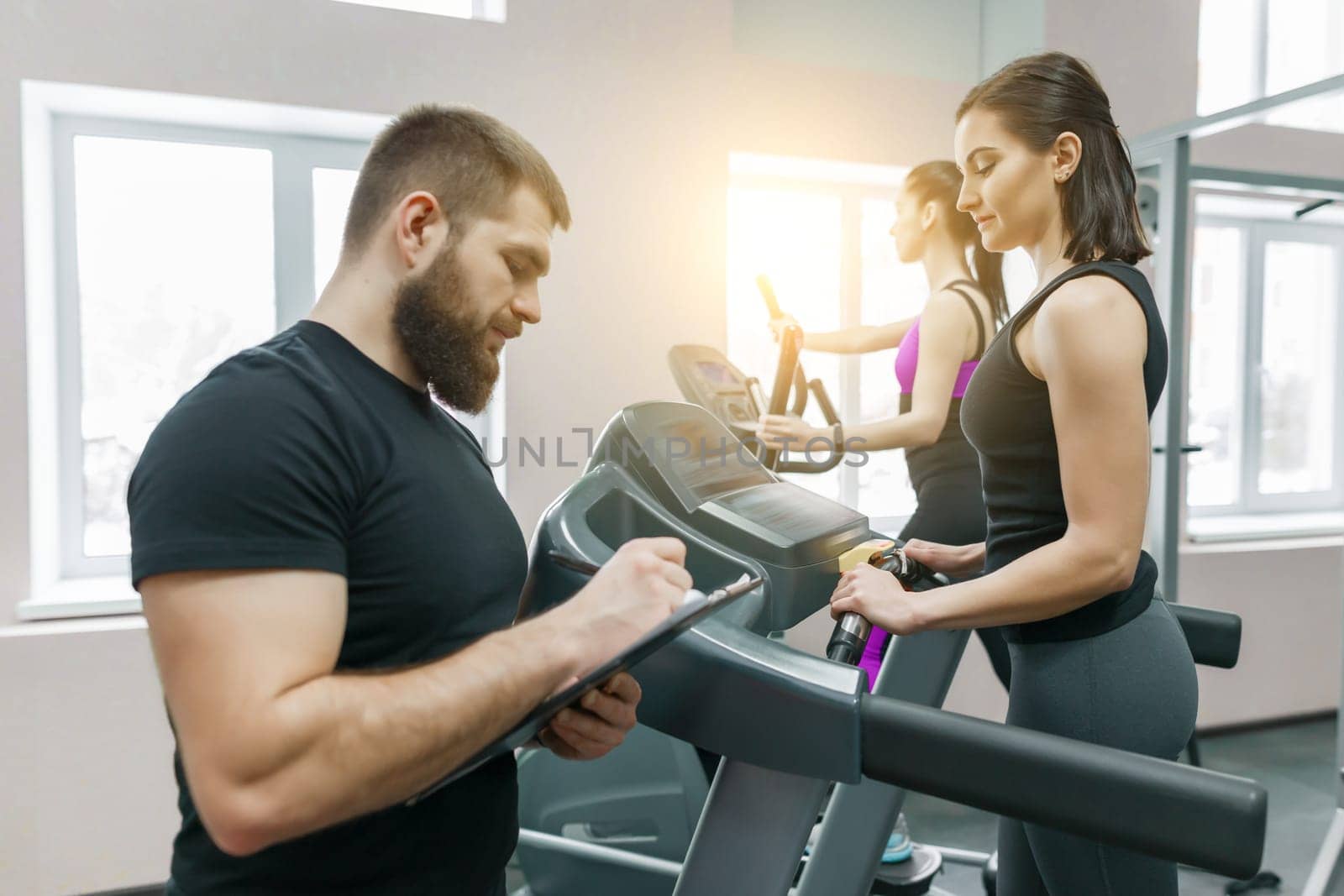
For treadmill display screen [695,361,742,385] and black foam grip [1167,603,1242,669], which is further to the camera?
treadmill display screen [695,361,742,385]

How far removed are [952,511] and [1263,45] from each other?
8.29 ft

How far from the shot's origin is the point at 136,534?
62 cm

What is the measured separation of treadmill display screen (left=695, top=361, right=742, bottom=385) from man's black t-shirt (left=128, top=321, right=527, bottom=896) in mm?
1145

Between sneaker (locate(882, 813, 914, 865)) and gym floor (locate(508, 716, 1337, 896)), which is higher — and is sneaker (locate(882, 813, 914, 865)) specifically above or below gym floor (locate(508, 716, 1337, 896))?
above

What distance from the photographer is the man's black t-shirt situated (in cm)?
62

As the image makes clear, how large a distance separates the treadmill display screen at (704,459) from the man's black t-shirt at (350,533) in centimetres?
34

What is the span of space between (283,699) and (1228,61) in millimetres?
3823

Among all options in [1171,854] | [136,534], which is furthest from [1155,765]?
[136,534]

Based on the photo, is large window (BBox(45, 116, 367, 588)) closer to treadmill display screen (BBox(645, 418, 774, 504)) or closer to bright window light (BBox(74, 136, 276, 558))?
bright window light (BBox(74, 136, 276, 558))

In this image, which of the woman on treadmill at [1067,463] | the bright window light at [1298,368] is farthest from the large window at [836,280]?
the woman on treadmill at [1067,463]

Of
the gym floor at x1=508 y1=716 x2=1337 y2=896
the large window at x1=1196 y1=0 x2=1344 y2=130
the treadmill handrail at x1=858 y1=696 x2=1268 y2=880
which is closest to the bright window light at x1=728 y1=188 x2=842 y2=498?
the gym floor at x1=508 y1=716 x2=1337 y2=896

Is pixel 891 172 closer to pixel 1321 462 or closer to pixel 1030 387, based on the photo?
pixel 1030 387

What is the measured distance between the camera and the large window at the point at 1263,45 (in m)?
3.14

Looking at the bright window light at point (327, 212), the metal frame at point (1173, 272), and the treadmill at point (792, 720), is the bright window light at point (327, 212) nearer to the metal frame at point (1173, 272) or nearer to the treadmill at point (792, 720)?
the treadmill at point (792, 720)
